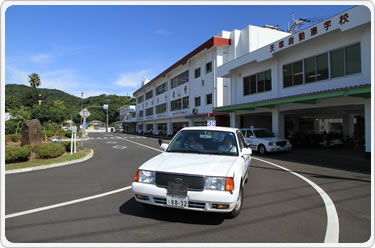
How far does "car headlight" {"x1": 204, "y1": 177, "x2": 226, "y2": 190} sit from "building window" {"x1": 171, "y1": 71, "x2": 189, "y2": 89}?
30694mm

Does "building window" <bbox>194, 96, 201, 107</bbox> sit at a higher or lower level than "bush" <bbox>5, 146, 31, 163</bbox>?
higher

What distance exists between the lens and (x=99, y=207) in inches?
187

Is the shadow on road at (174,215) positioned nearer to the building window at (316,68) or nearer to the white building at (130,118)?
the building window at (316,68)

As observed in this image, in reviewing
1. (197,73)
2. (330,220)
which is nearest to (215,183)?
(330,220)

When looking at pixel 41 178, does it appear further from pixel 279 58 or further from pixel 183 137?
pixel 279 58

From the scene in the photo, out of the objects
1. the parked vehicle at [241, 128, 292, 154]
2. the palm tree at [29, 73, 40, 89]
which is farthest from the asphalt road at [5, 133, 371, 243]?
the palm tree at [29, 73, 40, 89]

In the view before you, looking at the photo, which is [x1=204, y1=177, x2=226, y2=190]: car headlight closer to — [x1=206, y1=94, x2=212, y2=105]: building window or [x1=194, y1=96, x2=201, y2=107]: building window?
[x1=206, y1=94, x2=212, y2=105]: building window

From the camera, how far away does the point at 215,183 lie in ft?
12.1

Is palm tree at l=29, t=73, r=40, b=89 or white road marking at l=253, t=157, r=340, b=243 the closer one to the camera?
white road marking at l=253, t=157, r=340, b=243

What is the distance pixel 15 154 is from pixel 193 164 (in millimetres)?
10277

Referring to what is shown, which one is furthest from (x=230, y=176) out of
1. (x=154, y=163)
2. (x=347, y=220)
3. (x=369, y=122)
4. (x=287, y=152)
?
(x=287, y=152)

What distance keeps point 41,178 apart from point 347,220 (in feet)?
27.9

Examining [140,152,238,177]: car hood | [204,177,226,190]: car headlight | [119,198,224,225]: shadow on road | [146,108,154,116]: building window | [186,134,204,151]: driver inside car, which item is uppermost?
[146,108,154,116]: building window

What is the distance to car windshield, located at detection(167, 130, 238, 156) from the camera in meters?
4.92
